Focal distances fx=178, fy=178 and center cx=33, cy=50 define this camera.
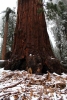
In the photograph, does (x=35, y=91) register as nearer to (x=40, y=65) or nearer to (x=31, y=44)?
(x=40, y=65)

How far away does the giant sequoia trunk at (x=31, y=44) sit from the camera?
5609 millimetres

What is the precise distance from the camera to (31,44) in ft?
19.9

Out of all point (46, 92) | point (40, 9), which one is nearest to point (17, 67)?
point (40, 9)

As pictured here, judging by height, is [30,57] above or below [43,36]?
below

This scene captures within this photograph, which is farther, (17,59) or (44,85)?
(17,59)

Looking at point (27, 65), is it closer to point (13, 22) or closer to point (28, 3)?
point (28, 3)

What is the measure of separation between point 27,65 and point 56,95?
242cm

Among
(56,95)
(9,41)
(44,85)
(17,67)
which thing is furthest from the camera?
(9,41)

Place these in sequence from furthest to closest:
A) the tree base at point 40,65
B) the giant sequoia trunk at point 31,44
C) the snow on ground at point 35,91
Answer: the giant sequoia trunk at point 31,44, the tree base at point 40,65, the snow on ground at point 35,91

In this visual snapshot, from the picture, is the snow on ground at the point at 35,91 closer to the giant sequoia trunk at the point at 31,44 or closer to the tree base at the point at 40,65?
the tree base at the point at 40,65

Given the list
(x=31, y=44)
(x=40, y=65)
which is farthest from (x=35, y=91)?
(x=31, y=44)

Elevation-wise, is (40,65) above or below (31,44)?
below

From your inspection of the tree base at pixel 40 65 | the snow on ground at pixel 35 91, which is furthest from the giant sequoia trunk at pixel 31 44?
the snow on ground at pixel 35 91

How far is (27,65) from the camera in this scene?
5.67 metres
